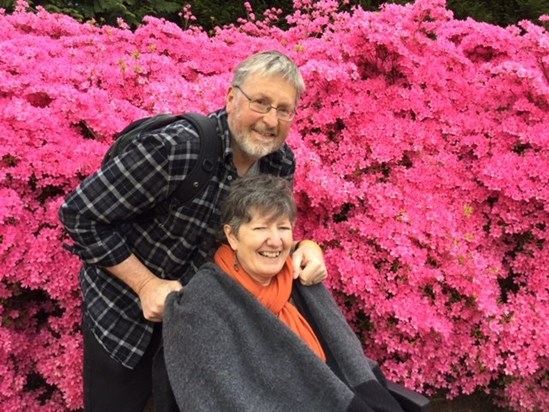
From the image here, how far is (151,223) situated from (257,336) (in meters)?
0.53

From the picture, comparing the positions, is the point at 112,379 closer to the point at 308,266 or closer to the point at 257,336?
the point at 257,336

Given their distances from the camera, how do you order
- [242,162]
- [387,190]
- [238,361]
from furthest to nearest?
[387,190], [242,162], [238,361]

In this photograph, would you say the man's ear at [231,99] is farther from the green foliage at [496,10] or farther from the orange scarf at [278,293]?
the green foliage at [496,10]

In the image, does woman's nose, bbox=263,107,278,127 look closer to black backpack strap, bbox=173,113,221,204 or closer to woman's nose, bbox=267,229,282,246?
black backpack strap, bbox=173,113,221,204

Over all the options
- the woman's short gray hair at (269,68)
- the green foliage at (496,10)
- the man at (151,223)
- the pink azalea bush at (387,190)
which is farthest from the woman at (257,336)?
the green foliage at (496,10)

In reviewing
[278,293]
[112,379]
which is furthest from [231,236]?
[112,379]

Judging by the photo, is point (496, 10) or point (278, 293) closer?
point (278, 293)

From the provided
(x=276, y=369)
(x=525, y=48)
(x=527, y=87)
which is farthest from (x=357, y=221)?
(x=525, y=48)

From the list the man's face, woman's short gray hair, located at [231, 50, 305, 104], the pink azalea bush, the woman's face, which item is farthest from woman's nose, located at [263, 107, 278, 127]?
the pink azalea bush

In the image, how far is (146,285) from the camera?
5.47 feet

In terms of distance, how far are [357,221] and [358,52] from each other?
154 centimetres

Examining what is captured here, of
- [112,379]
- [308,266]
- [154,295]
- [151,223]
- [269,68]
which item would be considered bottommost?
[112,379]

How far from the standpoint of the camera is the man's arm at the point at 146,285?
1645mm

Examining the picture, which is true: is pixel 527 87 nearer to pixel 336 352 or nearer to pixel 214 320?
pixel 336 352
